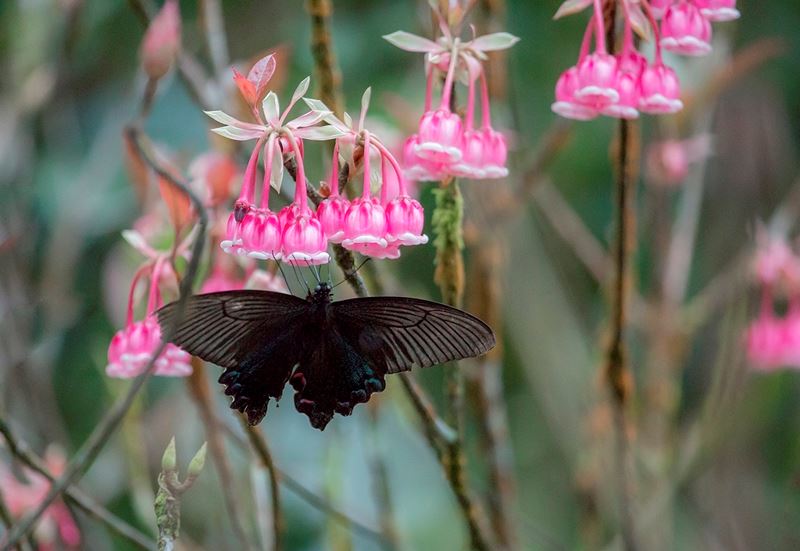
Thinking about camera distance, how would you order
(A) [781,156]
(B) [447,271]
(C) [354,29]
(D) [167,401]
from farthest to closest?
(C) [354,29]
(A) [781,156]
(D) [167,401]
(B) [447,271]

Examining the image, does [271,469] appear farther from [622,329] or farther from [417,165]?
[622,329]

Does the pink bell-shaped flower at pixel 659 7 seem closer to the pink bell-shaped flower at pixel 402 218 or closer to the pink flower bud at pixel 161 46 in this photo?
the pink bell-shaped flower at pixel 402 218

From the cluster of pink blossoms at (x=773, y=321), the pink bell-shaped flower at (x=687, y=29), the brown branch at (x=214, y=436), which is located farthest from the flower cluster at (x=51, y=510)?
the cluster of pink blossoms at (x=773, y=321)

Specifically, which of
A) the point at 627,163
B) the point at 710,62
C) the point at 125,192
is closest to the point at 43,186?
the point at 125,192

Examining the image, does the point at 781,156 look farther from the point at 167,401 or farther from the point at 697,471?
the point at 167,401

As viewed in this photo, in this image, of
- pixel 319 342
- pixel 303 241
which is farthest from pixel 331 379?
pixel 303 241

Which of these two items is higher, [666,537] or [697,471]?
[697,471]

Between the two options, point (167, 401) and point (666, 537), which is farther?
point (167, 401)
